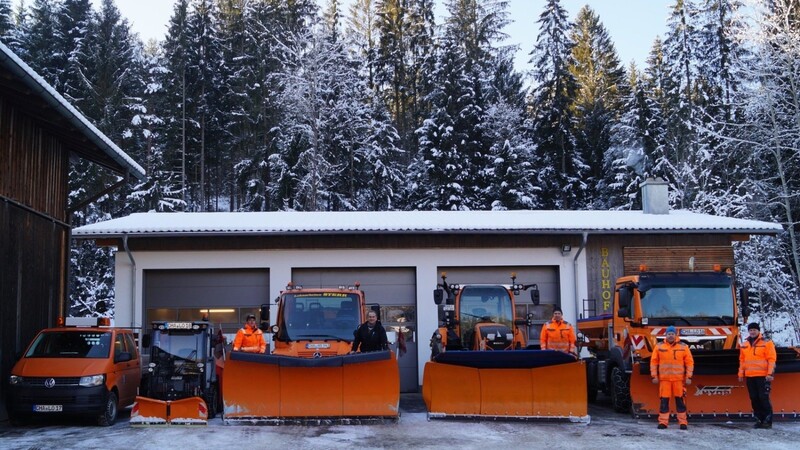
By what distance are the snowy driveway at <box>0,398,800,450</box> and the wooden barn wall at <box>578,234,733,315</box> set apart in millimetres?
6933

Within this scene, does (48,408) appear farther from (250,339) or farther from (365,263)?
(365,263)

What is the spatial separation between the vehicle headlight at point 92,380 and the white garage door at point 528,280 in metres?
9.19

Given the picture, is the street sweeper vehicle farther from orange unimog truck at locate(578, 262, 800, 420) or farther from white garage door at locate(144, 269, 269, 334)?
orange unimog truck at locate(578, 262, 800, 420)

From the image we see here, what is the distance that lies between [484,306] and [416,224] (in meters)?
4.45

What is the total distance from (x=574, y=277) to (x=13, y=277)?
490 inches

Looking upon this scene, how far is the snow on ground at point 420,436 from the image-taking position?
426 inches

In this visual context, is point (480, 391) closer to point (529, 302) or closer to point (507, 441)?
point (507, 441)

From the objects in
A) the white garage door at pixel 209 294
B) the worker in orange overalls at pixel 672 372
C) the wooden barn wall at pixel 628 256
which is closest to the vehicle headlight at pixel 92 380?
the white garage door at pixel 209 294

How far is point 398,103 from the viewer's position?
48406 mm

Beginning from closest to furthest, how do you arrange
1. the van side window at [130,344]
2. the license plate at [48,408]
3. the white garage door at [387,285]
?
1. the license plate at [48,408]
2. the van side window at [130,344]
3. the white garage door at [387,285]

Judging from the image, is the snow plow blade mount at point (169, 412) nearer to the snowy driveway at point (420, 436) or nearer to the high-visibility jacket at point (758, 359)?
the snowy driveway at point (420, 436)

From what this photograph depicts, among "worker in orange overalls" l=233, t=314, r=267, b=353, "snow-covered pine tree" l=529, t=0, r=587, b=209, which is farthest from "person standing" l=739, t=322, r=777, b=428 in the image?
"snow-covered pine tree" l=529, t=0, r=587, b=209

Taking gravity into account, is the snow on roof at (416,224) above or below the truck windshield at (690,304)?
above

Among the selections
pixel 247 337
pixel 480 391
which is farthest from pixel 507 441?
pixel 247 337
